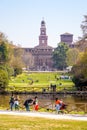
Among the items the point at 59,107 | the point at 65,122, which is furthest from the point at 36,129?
the point at 59,107

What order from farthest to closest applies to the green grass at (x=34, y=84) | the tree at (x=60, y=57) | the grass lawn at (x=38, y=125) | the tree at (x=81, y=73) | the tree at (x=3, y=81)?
the tree at (x=60, y=57), the green grass at (x=34, y=84), the tree at (x=3, y=81), the tree at (x=81, y=73), the grass lawn at (x=38, y=125)

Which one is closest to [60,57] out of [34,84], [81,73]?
[34,84]

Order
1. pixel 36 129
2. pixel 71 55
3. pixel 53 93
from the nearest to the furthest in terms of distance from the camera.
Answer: pixel 36 129 < pixel 53 93 < pixel 71 55

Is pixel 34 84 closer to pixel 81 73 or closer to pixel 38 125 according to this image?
pixel 81 73

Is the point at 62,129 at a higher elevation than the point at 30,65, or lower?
lower

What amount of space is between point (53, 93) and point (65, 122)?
4599cm

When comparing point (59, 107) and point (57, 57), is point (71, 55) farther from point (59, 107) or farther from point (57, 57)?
point (59, 107)

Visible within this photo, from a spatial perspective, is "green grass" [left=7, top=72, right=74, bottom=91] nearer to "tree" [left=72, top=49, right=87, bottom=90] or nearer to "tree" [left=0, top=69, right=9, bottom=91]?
"tree" [left=0, top=69, right=9, bottom=91]

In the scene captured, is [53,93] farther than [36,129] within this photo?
Yes

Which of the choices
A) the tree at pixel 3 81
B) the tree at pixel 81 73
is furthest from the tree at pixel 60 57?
the tree at pixel 3 81

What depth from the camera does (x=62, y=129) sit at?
70.7ft

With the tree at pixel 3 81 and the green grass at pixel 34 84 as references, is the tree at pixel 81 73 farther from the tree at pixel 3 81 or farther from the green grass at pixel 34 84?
the tree at pixel 3 81

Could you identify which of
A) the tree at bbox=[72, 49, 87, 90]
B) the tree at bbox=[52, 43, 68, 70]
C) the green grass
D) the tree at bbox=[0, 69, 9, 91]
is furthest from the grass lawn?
the tree at bbox=[52, 43, 68, 70]

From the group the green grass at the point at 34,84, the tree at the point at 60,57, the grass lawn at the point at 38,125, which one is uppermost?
the tree at the point at 60,57
